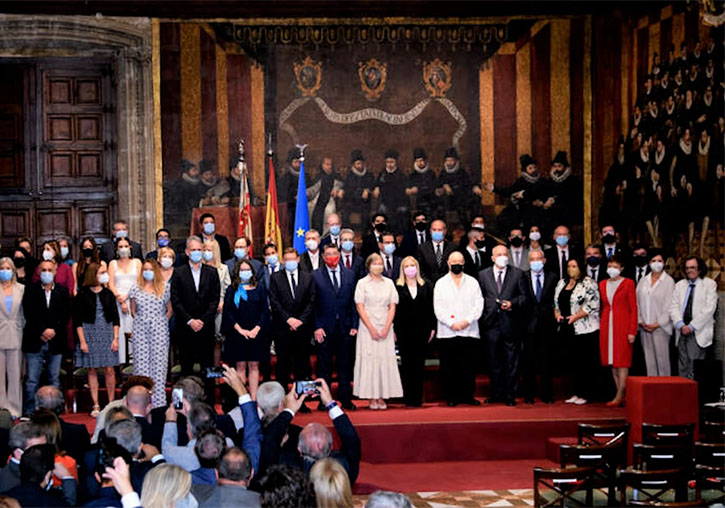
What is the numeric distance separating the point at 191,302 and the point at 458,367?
303 centimetres

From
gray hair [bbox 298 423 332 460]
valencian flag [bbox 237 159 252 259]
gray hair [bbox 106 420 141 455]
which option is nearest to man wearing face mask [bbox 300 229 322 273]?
valencian flag [bbox 237 159 252 259]

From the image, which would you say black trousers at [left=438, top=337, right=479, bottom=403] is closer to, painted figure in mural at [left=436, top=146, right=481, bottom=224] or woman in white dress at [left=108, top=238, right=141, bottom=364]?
woman in white dress at [left=108, top=238, right=141, bottom=364]

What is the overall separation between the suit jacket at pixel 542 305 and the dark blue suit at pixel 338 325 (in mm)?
1991

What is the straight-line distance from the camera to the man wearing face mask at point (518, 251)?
44.5 feet

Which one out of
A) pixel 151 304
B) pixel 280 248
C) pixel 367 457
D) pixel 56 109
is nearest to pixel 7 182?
pixel 56 109

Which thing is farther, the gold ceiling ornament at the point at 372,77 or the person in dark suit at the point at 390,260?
the gold ceiling ornament at the point at 372,77

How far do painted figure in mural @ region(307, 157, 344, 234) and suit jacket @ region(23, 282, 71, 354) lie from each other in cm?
525

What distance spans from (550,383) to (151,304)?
15.0 ft

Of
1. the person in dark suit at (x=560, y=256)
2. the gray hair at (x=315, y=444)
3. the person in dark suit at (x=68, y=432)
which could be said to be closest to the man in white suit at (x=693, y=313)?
the person in dark suit at (x=560, y=256)

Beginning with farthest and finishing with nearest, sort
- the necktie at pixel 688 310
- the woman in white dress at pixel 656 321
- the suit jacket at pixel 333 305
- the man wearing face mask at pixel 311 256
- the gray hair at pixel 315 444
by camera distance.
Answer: the man wearing face mask at pixel 311 256
the woman in white dress at pixel 656 321
the necktie at pixel 688 310
the suit jacket at pixel 333 305
the gray hair at pixel 315 444

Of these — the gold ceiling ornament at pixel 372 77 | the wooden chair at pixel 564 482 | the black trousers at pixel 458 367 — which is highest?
the gold ceiling ornament at pixel 372 77

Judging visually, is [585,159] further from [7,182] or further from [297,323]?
[7,182]

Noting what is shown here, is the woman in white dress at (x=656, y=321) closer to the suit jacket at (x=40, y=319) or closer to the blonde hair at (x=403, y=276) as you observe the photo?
the blonde hair at (x=403, y=276)

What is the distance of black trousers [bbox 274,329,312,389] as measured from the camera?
11672 millimetres
